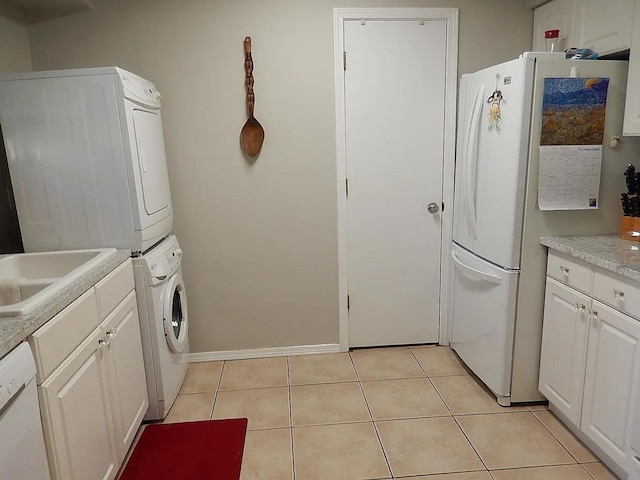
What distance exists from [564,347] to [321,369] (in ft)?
4.69

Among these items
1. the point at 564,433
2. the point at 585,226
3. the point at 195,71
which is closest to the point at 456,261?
the point at 585,226

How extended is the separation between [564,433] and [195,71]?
2.80 m

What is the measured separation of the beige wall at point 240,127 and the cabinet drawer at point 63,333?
1.26m

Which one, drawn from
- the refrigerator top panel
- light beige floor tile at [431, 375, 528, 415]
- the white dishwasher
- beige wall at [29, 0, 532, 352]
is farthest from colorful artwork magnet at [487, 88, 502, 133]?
the white dishwasher

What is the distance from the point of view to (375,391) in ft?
8.87

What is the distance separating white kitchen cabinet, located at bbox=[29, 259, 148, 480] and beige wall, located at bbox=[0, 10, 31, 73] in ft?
4.30

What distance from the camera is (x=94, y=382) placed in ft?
5.70

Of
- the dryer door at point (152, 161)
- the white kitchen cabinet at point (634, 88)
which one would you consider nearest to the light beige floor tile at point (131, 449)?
the dryer door at point (152, 161)

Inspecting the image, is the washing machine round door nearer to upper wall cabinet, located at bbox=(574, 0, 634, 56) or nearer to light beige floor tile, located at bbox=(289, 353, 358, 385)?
light beige floor tile, located at bbox=(289, 353, 358, 385)

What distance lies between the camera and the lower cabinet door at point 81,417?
4.72 feet

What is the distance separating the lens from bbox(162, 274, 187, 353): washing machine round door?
2440 millimetres

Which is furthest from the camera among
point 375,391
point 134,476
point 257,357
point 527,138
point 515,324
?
point 257,357

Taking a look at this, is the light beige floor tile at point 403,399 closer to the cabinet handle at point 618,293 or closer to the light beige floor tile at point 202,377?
the light beige floor tile at point 202,377

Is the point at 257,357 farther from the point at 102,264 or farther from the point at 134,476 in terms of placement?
the point at 102,264
